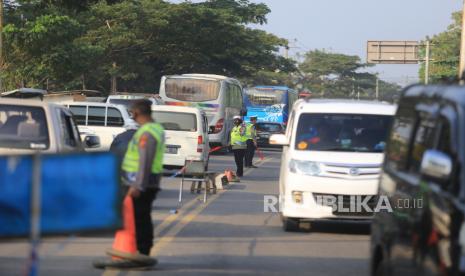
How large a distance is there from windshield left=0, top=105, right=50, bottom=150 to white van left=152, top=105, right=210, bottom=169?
41.7 ft

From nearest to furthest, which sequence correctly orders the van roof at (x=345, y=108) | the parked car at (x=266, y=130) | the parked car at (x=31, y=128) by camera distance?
the parked car at (x=31, y=128), the van roof at (x=345, y=108), the parked car at (x=266, y=130)

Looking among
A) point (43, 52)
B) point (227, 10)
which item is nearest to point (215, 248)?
point (43, 52)

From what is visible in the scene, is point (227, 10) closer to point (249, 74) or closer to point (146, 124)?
point (249, 74)

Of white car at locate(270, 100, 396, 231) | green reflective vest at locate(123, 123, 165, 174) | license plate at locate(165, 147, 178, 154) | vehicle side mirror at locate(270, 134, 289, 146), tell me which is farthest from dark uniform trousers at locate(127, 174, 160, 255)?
license plate at locate(165, 147, 178, 154)

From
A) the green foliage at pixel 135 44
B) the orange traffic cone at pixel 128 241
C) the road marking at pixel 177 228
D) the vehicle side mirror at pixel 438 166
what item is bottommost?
the road marking at pixel 177 228

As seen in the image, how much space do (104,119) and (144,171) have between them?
1524 centimetres

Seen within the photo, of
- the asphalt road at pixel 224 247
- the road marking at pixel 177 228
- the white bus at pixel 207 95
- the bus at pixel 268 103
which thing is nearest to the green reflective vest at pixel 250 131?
the road marking at pixel 177 228

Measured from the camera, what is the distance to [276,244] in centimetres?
1270

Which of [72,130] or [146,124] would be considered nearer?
[146,124]

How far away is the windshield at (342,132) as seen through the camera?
14188mm

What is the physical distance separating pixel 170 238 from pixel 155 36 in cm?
Result: 4535

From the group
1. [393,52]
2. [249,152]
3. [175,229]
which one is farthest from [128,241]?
[393,52]

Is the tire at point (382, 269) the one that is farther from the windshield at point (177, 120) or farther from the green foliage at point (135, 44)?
the green foliage at point (135, 44)

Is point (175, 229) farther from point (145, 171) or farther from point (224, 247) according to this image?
point (145, 171)
